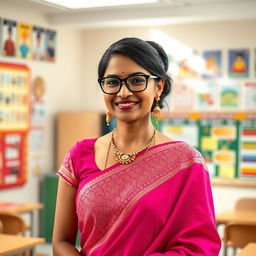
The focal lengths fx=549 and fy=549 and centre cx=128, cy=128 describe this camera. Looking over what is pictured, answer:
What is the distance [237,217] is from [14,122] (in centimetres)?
270

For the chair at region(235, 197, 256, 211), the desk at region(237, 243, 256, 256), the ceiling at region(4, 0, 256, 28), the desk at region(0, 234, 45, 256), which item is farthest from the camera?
the ceiling at region(4, 0, 256, 28)

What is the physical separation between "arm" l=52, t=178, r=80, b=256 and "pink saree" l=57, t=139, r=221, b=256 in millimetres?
44

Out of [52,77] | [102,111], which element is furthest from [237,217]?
[52,77]

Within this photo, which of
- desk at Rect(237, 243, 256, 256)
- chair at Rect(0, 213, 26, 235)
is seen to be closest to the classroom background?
chair at Rect(0, 213, 26, 235)

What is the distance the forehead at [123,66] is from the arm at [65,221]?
0.36 metres

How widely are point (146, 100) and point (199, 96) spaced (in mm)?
5205

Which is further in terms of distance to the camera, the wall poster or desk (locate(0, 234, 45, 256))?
the wall poster

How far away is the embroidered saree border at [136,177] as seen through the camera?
57.5 inches

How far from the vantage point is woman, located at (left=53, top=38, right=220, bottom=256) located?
1.43m

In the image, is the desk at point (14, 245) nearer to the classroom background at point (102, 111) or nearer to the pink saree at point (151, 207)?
the pink saree at point (151, 207)

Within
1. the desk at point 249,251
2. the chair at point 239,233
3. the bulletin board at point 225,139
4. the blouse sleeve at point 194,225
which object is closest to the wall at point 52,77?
the bulletin board at point 225,139

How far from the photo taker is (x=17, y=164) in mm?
6156

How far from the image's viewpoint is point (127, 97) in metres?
1.47

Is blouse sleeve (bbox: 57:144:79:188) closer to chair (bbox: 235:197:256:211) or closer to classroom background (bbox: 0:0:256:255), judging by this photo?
chair (bbox: 235:197:256:211)
